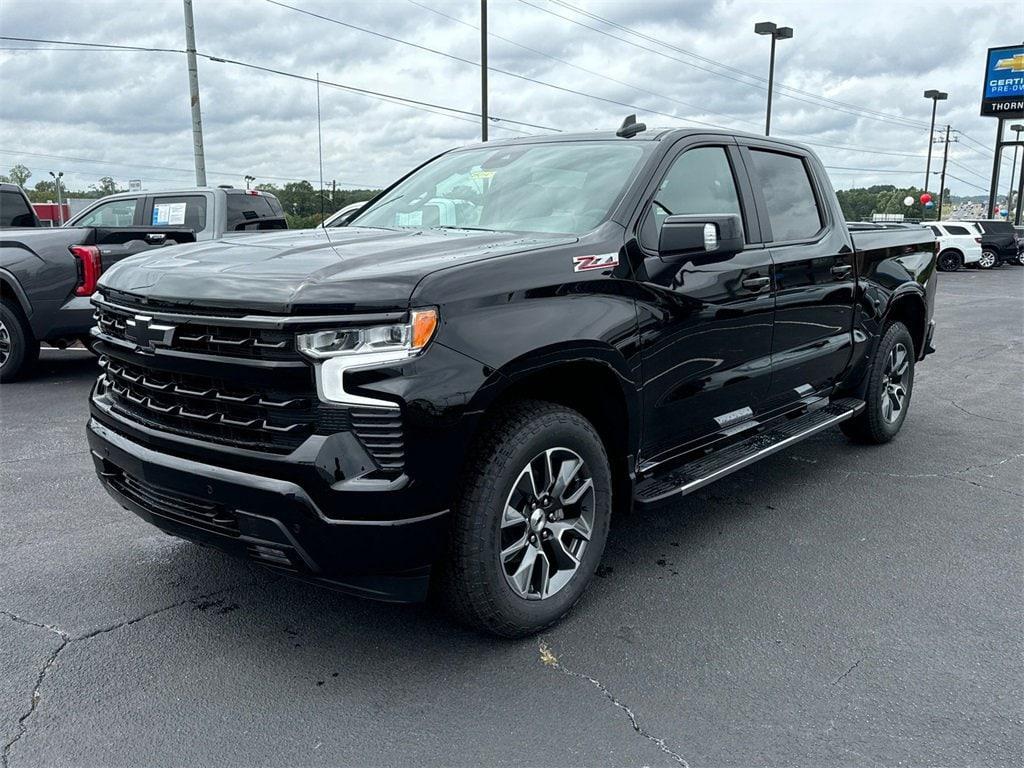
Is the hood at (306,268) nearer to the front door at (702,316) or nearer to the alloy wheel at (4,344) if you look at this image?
the front door at (702,316)

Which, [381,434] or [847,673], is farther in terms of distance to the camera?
[847,673]

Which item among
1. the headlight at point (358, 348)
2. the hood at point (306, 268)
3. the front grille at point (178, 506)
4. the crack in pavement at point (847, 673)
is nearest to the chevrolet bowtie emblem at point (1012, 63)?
the hood at point (306, 268)

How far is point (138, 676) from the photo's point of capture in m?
2.93

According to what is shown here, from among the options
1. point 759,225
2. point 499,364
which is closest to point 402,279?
point 499,364

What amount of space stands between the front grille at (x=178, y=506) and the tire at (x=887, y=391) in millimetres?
4300

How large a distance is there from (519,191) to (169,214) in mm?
6690

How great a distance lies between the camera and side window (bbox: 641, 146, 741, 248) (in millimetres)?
3717

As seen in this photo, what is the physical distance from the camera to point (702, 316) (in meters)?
3.80

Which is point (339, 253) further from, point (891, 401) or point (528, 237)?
point (891, 401)

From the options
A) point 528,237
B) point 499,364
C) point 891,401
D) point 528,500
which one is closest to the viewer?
point 499,364

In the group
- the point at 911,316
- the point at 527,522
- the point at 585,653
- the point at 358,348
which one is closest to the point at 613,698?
the point at 585,653

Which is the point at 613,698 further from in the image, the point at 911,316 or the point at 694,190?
the point at 911,316

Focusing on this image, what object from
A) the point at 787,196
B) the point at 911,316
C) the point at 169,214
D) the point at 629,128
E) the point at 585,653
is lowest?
the point at 585,653

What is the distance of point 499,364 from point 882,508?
2863 mm
